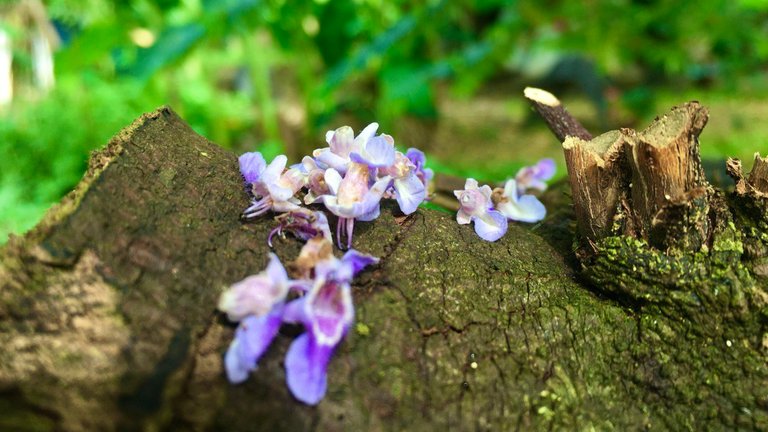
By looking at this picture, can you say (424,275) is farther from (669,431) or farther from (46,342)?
(46,342)

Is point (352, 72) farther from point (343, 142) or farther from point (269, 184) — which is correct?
point (269, 184)

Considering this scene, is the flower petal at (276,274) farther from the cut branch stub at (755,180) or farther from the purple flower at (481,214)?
the cut branch stub at (755,180)

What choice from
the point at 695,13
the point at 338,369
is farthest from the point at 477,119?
the point at 338,369

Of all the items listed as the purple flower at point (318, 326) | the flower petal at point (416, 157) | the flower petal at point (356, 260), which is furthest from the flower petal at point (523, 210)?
the purple flower at point (318, 326)

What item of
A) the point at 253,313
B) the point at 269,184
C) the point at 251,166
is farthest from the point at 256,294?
the point at 251,166

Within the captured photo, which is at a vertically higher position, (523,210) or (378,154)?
(378,154)
